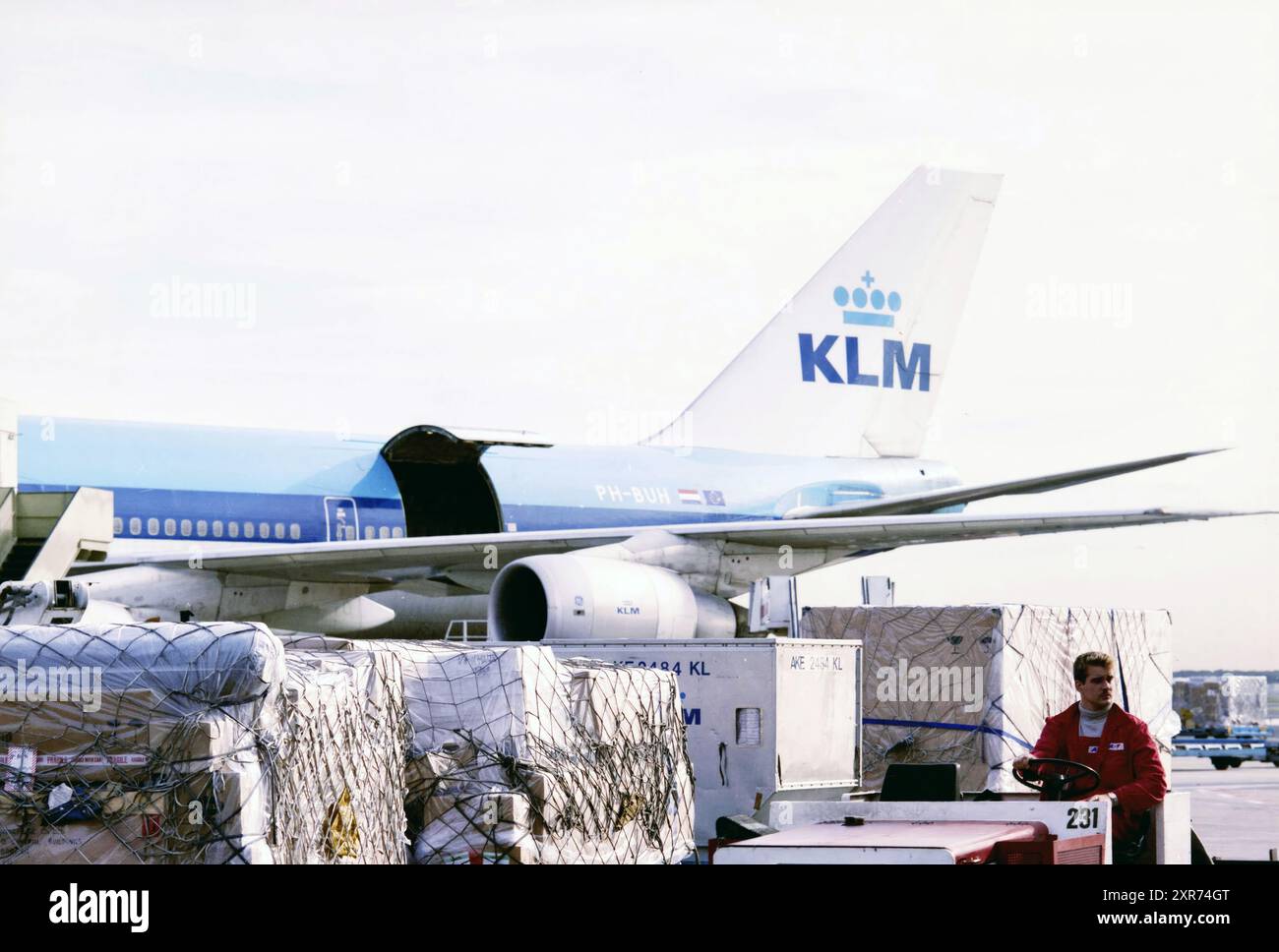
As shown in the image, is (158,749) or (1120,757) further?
(1120,757)

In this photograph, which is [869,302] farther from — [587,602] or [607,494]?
[587,602]

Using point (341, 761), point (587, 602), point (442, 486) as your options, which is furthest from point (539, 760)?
point (442, 486)

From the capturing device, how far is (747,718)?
10.4m

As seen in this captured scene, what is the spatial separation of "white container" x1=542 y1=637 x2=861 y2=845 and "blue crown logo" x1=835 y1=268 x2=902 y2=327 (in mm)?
16830

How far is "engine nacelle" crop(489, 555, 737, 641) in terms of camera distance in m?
16.8

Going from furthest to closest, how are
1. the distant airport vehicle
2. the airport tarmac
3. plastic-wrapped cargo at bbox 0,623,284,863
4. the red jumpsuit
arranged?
the distant airport vehicle < the airport tarmac < the red jumpsuit < plastic-wrapped cargo at bbox 0,623,284,863

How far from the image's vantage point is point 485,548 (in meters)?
19.5

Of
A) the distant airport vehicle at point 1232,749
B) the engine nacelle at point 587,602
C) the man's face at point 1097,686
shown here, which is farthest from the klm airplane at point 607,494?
the distant airport vehicle at point 1232,749

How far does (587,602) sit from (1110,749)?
915 cm

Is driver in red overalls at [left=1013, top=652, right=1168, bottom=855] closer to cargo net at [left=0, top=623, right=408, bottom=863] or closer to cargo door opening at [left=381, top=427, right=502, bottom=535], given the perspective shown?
cargo net at [left=0, top=623, right=408, bottom=863]

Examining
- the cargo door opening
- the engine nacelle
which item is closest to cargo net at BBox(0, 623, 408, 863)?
the engine nacelle

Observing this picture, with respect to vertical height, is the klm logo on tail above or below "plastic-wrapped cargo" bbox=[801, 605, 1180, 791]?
above
